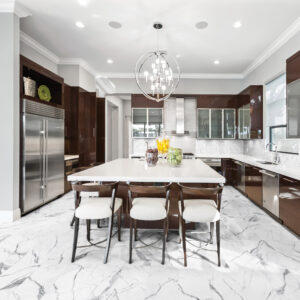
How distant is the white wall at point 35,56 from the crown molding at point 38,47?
6cm

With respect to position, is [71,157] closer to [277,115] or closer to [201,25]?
[201,25]

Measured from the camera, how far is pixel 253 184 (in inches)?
157

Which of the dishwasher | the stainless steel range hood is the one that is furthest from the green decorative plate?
the dishwasher

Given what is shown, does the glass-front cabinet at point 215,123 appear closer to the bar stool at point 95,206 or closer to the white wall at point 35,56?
the white wall at point 35,56

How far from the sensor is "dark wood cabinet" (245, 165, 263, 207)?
372cm

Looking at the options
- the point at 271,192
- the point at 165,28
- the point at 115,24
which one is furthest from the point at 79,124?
the point at 271,192

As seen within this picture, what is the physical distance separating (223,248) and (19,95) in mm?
3639

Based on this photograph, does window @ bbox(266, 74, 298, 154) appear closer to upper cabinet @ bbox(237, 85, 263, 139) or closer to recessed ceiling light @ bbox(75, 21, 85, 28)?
upper cabinet @ bbox(237, 85, 263, 139)

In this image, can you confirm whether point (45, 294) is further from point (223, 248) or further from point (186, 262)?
point (223, 248)

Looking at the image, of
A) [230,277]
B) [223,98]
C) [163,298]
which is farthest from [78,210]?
[223,98]

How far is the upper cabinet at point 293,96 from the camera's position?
9.41 ft

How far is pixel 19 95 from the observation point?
3.27 metres

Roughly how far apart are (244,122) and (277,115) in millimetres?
957

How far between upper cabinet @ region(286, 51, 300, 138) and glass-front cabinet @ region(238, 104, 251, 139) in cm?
176
